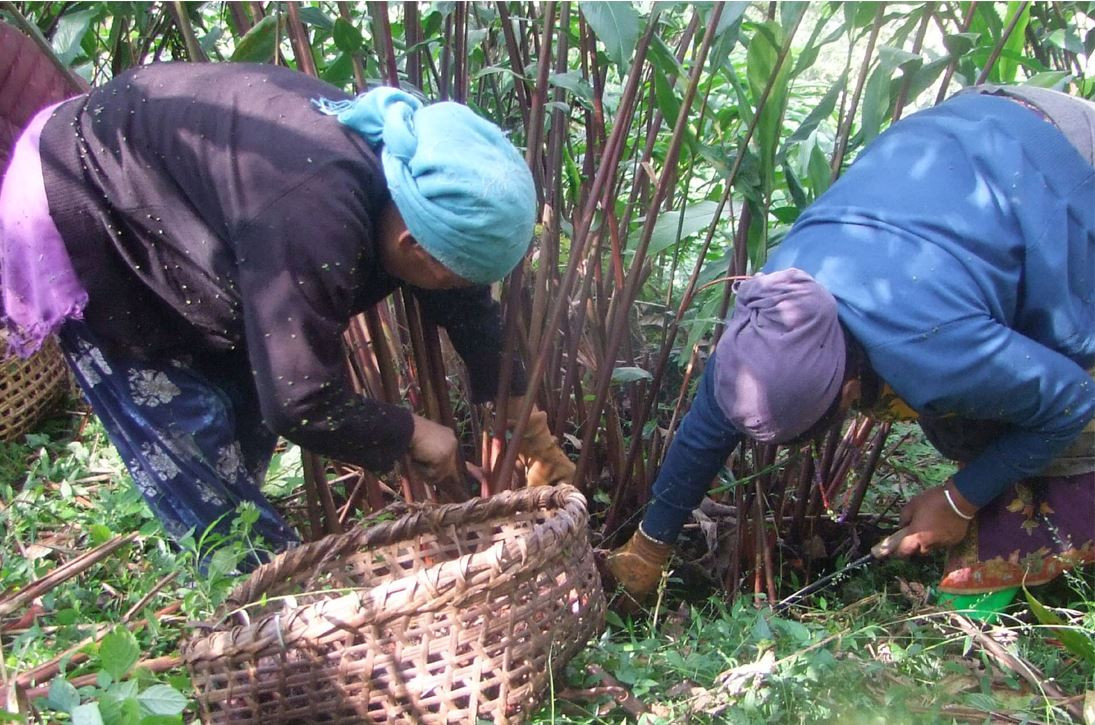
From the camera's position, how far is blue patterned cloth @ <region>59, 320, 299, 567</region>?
1.46 meters

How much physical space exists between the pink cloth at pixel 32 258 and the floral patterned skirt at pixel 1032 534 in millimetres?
1476

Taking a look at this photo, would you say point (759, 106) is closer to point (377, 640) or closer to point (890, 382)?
point (890, 382)

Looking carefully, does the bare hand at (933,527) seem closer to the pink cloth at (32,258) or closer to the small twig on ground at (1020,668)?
the small twig on ground at (1020,668)

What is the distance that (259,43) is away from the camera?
57.2 inches

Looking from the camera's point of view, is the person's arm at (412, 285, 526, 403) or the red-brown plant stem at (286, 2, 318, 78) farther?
the person's arm at (412, 285, 526, 403)

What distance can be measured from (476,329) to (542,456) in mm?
287

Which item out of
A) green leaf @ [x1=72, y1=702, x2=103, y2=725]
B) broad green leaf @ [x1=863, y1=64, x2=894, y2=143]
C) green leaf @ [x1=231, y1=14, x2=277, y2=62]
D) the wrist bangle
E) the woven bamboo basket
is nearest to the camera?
green leaf @ [x1=72, y1=702, x2=103, y2=725]

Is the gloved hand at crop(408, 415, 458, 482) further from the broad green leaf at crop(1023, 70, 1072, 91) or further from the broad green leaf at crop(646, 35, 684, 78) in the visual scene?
the broad green leaf at crop(1023, 70, 1072, 91)

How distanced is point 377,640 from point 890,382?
787 mm

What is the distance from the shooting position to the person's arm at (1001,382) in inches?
51.1

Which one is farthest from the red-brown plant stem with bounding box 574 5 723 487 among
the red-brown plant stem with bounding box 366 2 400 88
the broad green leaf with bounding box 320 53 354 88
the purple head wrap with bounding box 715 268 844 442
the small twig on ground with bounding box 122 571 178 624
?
the small twig on ground with bounding box 122 571 178 624

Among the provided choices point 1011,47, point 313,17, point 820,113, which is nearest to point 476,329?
point 313,17

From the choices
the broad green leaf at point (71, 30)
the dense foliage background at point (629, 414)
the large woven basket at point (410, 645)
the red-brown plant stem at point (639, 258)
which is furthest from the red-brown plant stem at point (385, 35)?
the large woven basket at point (410, 645)

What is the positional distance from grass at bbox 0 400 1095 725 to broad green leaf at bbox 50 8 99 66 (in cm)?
81
